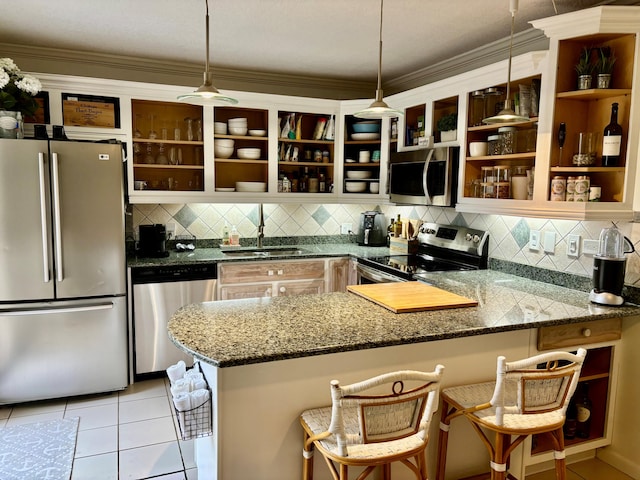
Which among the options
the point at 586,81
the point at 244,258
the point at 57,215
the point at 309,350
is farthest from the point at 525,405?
the point at 57,215

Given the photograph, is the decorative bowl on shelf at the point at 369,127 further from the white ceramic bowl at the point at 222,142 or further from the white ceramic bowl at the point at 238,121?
the white ceramic bowl at the point at 222,142

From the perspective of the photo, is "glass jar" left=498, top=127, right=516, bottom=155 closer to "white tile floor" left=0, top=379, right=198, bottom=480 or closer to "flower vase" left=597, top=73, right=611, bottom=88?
"flower vase" left=597, top=73, right=611, bottom=88

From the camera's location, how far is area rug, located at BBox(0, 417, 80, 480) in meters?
2.44

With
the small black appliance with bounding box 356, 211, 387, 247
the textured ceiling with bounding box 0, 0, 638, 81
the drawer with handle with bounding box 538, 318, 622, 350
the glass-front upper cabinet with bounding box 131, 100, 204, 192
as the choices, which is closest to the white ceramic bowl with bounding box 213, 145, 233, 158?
the glass-front upper cabinet with bounding box 131, 100, 204, 192

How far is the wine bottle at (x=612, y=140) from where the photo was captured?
241 centimetres

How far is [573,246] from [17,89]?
3.70 m

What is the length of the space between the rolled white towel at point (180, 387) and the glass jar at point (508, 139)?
2266 mm

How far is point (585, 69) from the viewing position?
247 cm

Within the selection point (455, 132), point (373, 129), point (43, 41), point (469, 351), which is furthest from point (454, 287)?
point (43, 41)

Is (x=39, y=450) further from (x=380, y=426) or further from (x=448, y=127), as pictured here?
(x=448, y=127)

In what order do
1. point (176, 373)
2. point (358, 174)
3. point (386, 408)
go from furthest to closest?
point (358, 174) → point (176, 373) → point (386, 408)

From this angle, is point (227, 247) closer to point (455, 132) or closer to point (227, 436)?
point (455, 132)

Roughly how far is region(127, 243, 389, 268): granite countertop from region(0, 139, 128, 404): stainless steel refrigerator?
0.34 metres

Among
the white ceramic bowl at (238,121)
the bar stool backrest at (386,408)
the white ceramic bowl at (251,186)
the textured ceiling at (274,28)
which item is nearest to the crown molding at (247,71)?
the textured ceiling at (274,28)
